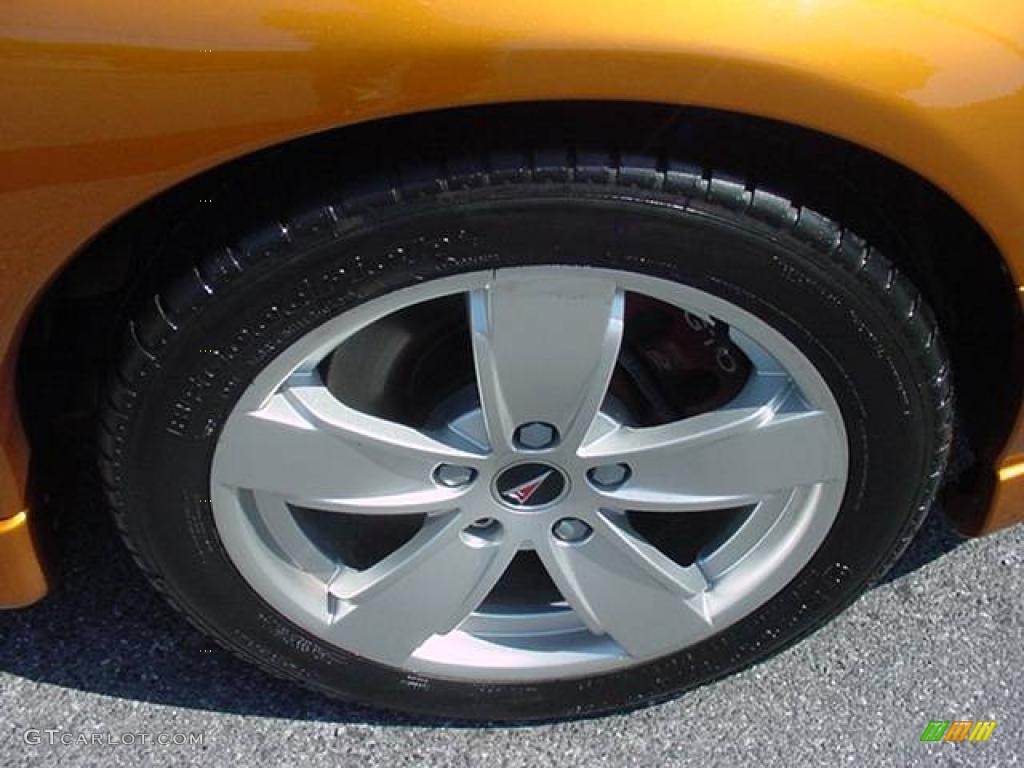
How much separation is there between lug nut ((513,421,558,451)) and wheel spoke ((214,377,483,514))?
0.22 ft

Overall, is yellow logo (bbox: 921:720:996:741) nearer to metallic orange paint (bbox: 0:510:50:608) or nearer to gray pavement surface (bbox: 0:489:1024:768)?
gray pavement surface (bbox: 0:489:1024:768)

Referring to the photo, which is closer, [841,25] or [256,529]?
[841,25]

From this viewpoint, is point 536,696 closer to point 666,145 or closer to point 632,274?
point 632,274

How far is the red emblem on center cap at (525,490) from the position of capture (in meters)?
1.72

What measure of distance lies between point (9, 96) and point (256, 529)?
2.32ft

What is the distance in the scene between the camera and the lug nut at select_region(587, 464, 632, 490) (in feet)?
5.70

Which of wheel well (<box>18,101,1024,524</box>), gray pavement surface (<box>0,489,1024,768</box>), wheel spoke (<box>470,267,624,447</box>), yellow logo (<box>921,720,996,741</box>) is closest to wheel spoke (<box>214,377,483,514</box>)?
wheel spoke (<box>470,267,624,447</box>)

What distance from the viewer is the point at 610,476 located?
1747 millimetres

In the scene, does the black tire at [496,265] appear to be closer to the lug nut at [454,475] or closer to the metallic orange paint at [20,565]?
the metallic orange paint at [20,565]

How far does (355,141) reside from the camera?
145 cm

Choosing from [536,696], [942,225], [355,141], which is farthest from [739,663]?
[355,141]

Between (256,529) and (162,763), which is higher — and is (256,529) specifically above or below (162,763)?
above

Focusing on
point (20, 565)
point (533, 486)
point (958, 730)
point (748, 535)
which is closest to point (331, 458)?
point (533, 486)
